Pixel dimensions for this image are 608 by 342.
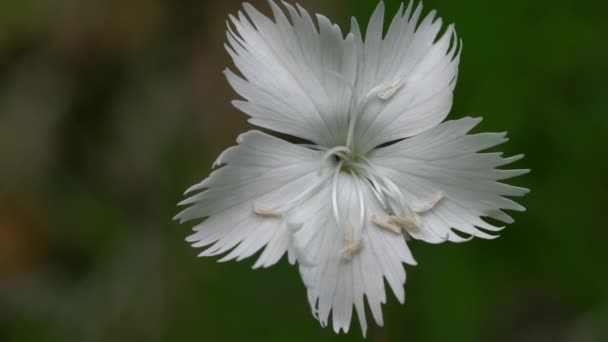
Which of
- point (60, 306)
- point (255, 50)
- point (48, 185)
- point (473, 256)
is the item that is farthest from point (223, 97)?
point (255, 50)

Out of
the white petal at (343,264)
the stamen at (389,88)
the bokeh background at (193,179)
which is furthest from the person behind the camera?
the bokeh background at (193,179)

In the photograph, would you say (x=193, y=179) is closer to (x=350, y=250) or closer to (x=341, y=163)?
(x=341, y=163)

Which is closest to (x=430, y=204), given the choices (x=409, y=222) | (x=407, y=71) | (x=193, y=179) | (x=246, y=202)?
(x=409, y=222)

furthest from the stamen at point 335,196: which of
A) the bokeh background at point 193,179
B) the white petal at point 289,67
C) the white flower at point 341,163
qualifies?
the bokeh background at point 193,179

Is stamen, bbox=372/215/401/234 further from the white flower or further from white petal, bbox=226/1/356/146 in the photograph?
white petal, bbox=226/1/356/146

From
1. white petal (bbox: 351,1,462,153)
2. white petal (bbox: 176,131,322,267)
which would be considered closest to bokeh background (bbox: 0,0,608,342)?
white petal (bbox: 351,1,462,153)

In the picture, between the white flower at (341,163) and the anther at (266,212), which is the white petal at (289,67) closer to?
the white flower at (341,163)

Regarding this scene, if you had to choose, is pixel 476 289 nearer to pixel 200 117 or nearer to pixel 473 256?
pixel 473 256
